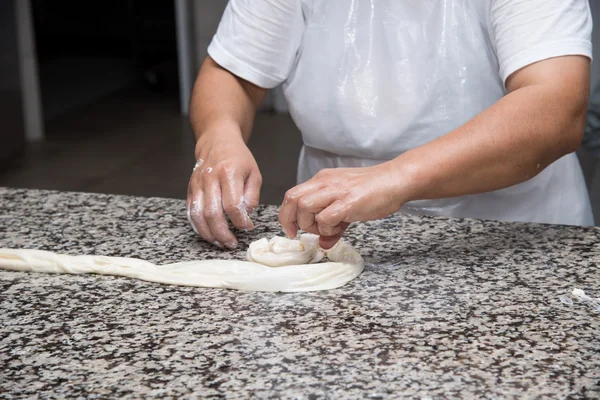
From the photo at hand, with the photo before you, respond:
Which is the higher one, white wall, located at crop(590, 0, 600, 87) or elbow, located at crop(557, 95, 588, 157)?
elbow, located at crop(557, 95, 588, 157)

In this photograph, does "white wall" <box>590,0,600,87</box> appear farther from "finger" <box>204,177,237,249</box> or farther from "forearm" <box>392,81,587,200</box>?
"finger" <box>204,177,237,249</box>

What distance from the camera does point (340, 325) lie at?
2.85ft

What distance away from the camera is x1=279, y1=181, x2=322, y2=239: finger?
100cm

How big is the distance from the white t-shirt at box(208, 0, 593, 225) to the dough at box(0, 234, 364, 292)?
0.38 meters

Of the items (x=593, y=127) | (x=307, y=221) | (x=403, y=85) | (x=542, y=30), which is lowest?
(x=593, y=127)

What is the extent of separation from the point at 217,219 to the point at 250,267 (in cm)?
14

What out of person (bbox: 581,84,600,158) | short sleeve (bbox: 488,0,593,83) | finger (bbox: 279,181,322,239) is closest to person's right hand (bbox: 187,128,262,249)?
finger (bbox: 279,181,322,239)

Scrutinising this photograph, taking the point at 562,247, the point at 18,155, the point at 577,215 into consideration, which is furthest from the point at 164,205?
the point at 18,155

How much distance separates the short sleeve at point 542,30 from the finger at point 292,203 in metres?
0.39

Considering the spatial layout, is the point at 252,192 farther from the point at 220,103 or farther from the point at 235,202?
the point at 220,103

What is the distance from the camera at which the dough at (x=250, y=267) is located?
3.19ft

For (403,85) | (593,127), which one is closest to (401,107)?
(403,85)

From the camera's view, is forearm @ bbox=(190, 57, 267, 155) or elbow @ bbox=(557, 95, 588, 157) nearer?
elbow @ bbox=(557, 95, 588, 157)

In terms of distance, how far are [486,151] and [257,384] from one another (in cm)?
50
